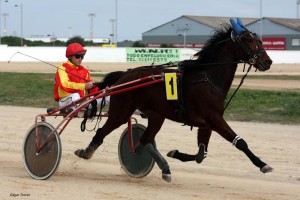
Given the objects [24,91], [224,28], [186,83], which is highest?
[224,28]

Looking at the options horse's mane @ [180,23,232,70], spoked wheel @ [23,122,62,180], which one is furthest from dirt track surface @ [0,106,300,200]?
Answer: horse's mane @ [180,23,232,70]

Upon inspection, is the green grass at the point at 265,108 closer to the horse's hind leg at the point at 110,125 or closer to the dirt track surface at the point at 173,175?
the dirt track surface at the point at 173,175

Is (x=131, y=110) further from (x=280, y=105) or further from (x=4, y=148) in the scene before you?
(x=280, y=105)

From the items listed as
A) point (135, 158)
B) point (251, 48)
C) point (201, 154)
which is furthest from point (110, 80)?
point (251, 48)

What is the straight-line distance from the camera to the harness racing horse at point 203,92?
6738 mm

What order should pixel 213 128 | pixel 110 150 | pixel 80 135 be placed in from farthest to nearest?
pixel 80 135
pixel 110 150
pixel 213 128

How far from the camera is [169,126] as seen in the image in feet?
41.6

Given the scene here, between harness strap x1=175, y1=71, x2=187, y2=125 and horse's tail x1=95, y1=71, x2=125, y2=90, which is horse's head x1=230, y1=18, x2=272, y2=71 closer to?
harness strap x1=175, y1=71, x2=187, y2=125

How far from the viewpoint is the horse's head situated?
22.1 feet

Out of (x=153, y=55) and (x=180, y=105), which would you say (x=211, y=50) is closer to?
(x=180, y=105)

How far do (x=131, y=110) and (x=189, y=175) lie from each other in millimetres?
1054

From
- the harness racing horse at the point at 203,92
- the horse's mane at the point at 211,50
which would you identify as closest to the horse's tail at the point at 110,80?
the harness racing horse at the point at 203,92

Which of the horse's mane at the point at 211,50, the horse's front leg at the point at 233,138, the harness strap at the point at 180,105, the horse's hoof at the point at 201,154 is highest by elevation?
the horse's mane at the point at 211,50

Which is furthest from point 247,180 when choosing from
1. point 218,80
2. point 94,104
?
point 94,104
